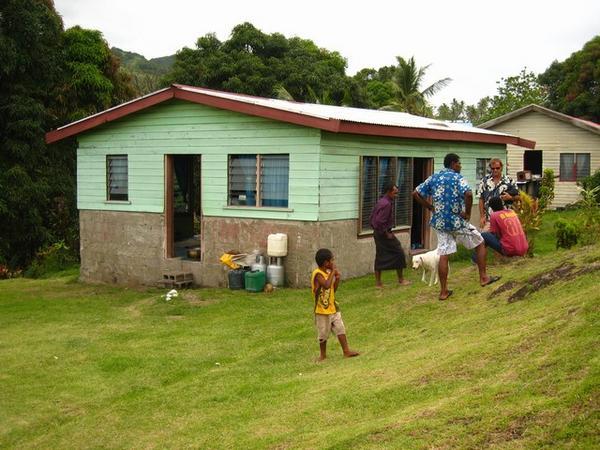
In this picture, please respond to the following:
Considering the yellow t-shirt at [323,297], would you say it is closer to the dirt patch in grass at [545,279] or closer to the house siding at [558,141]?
the dirt patch in grass at [545,279]

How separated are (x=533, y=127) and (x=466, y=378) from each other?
2616 cm

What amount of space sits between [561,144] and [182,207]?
1811 cm

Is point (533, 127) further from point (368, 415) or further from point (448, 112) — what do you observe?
point (448, 112)

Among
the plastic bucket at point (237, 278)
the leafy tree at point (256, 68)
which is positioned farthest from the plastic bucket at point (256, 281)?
the leafy tree at point (256, 68)

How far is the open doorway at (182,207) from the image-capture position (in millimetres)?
15641

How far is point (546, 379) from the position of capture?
523cm

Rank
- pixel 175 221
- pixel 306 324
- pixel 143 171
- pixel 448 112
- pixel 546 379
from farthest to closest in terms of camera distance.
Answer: pixel 448 112 → pixel 175 221 → pixel 143 171 → pixel 306 324 → pixel 546 379

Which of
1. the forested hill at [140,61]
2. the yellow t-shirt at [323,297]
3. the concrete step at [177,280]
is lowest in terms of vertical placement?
the concrete step at [177,280]

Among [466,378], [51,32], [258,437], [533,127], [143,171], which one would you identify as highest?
[51,32]

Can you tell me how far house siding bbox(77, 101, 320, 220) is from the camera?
13.6 metres

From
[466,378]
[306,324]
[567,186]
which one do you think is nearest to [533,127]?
[567,186]

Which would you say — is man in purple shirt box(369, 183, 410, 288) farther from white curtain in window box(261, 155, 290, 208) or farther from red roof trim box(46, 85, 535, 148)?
white curtain in window box(261, 155, 290, 208)

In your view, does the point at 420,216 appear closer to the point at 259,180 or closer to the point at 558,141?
the point at 259,180

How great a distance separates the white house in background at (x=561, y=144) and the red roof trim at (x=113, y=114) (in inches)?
722
